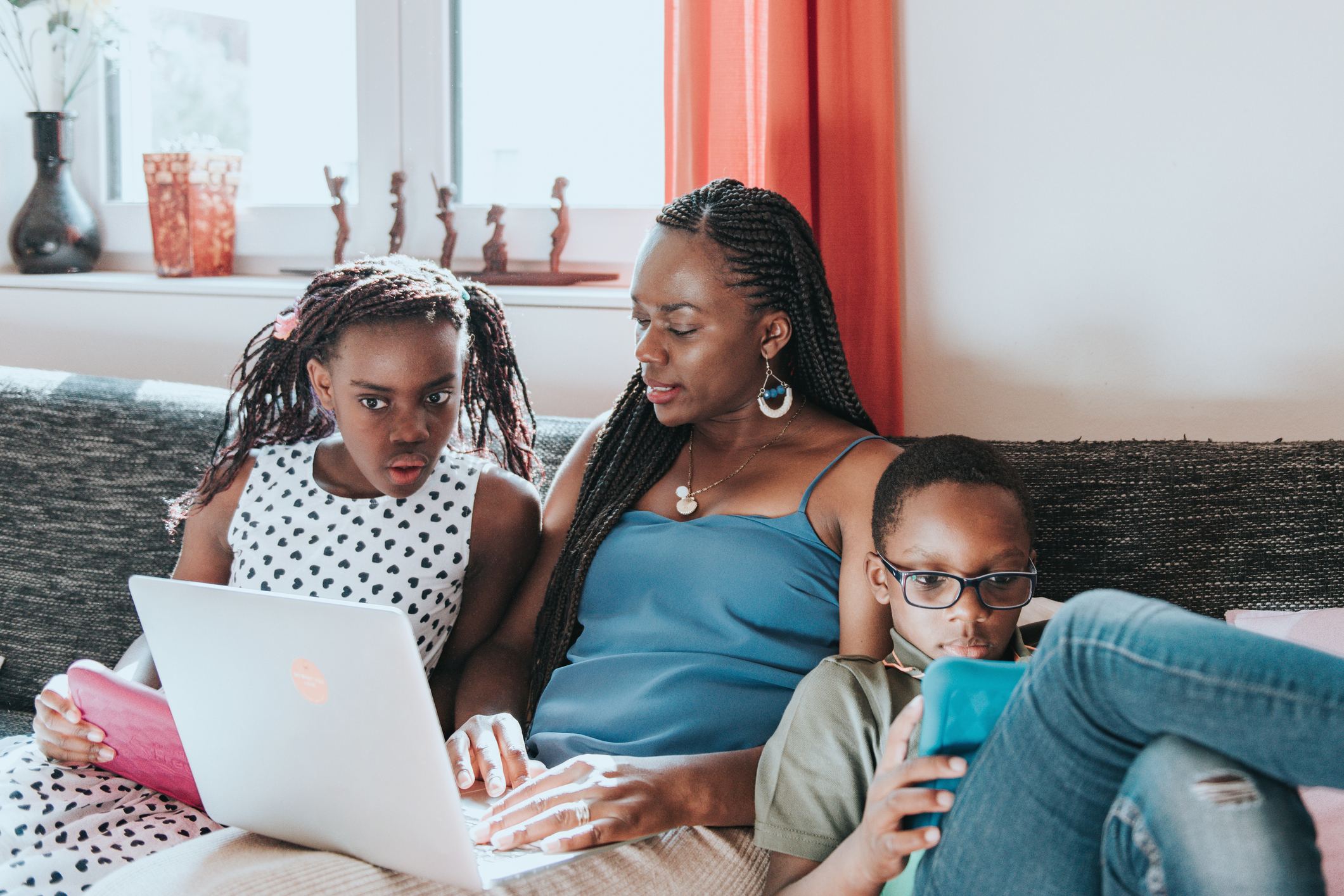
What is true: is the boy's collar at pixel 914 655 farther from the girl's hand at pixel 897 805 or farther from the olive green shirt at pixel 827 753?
the girl's hand at pixel 897 805

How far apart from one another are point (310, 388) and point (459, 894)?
A: 2.86 ft

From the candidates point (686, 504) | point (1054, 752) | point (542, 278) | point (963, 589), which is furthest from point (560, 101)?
point (1054, 752)

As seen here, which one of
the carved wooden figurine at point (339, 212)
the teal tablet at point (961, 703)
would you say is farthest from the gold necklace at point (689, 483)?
the carved wooden figurine at point (339, 212)

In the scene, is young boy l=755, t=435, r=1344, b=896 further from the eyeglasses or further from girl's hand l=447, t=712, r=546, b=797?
girl's hand l=447, t=712, r=546, b=797

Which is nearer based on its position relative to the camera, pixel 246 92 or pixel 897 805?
pixel 897 805

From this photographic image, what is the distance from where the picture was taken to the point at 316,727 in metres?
0.93

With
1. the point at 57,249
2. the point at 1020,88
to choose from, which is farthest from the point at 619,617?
the point at 57,249

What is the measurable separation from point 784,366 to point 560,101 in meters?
1.02

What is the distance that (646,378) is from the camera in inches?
54.0

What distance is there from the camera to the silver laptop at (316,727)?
0.87 meters

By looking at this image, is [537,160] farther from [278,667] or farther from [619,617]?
[278,667]

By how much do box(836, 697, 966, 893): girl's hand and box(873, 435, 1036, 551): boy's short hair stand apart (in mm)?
288

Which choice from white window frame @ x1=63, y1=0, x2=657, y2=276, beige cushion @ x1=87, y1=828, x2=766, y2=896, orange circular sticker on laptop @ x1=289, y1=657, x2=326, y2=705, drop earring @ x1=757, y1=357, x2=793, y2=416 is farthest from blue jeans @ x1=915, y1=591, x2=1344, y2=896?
white window frame @ x1=63, y1=0, x2=657, y2=276

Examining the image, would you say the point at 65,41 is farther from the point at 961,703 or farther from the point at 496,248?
the point at 961,703
